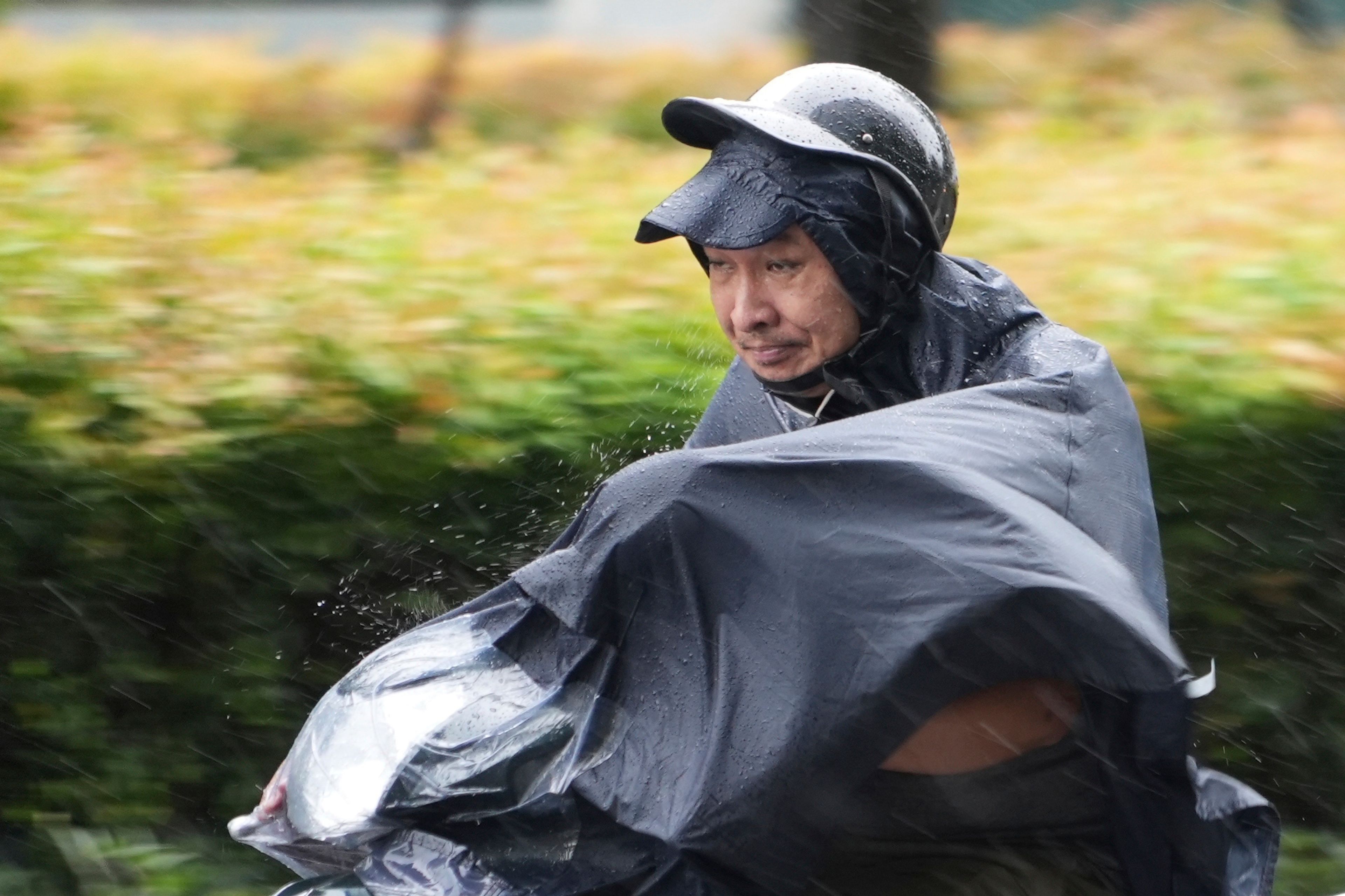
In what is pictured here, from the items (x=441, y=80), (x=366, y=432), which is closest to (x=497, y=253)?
(x=366, y=432)

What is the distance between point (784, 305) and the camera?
2.69 metres

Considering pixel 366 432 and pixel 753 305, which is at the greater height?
pixel 753 305

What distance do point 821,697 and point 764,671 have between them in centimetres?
A: 8

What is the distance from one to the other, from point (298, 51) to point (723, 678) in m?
14.1

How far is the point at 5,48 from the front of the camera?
9914mm

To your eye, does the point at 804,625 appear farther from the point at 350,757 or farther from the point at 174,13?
the point at 174,13

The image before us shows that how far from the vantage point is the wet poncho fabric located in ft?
6.31

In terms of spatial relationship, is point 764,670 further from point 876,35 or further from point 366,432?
point 876,35

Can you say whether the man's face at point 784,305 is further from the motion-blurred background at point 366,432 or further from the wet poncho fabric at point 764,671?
the motion-blurred background at point 366,432

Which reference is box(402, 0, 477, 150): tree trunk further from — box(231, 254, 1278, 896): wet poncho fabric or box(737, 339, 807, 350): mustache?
box(231, 254, 1278, 896): wet poncho fabric

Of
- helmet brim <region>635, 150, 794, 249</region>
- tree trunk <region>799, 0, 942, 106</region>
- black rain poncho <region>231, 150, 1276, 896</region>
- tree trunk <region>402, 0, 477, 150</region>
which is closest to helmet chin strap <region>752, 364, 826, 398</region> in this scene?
helmet brim <region>635, 150, 794, 249</region>

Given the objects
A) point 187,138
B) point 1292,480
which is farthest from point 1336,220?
point 187,138

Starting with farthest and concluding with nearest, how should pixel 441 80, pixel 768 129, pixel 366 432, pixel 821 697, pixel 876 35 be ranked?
pixel 441 80 → pixel 876 35 → pixel 366 432 → pixel 768 129 → pixel 821 697

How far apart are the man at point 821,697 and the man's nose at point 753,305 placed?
0.28m
